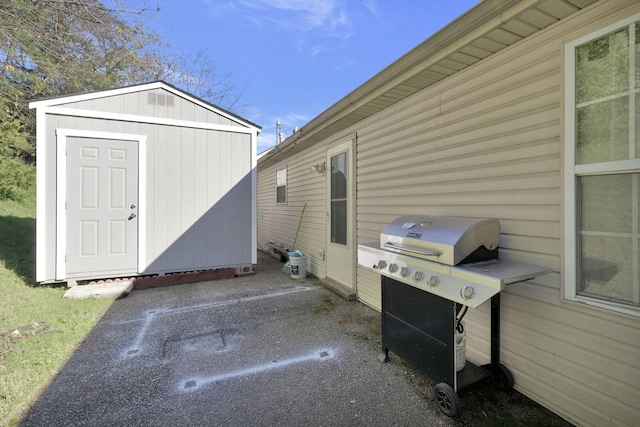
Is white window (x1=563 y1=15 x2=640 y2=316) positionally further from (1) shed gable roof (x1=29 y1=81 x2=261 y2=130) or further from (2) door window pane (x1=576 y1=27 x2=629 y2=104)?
(1) shed gable roof (x1=29 y1=81 x2=261 y2=130)

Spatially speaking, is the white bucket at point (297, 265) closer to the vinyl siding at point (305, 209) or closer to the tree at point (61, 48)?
the vinyl siding at point (305, 209)

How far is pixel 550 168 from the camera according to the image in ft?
6.19

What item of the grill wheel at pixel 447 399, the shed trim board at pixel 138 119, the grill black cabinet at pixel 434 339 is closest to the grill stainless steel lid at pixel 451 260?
the grill black cabinet at pixel 434 339

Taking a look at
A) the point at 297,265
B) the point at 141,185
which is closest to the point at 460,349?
the point at 297,265

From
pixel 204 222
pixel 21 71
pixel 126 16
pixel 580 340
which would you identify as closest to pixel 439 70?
pixel 580 340

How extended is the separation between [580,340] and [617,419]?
42 centimetres

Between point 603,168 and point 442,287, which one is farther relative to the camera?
point 442,287

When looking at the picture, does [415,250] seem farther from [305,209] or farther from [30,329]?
[305,209]

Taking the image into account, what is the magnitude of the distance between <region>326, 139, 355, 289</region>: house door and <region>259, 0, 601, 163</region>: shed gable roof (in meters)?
0.95

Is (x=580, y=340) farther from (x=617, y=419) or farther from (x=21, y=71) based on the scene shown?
(x=21, y=71)

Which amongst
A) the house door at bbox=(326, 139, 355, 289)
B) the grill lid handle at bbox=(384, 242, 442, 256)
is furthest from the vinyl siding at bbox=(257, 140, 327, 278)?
the grill lid handle at bbox=(384, 242, 442, 256)

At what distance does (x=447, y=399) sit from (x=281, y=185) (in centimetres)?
656

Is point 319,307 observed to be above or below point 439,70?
below

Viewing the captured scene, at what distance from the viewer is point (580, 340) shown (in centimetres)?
175
